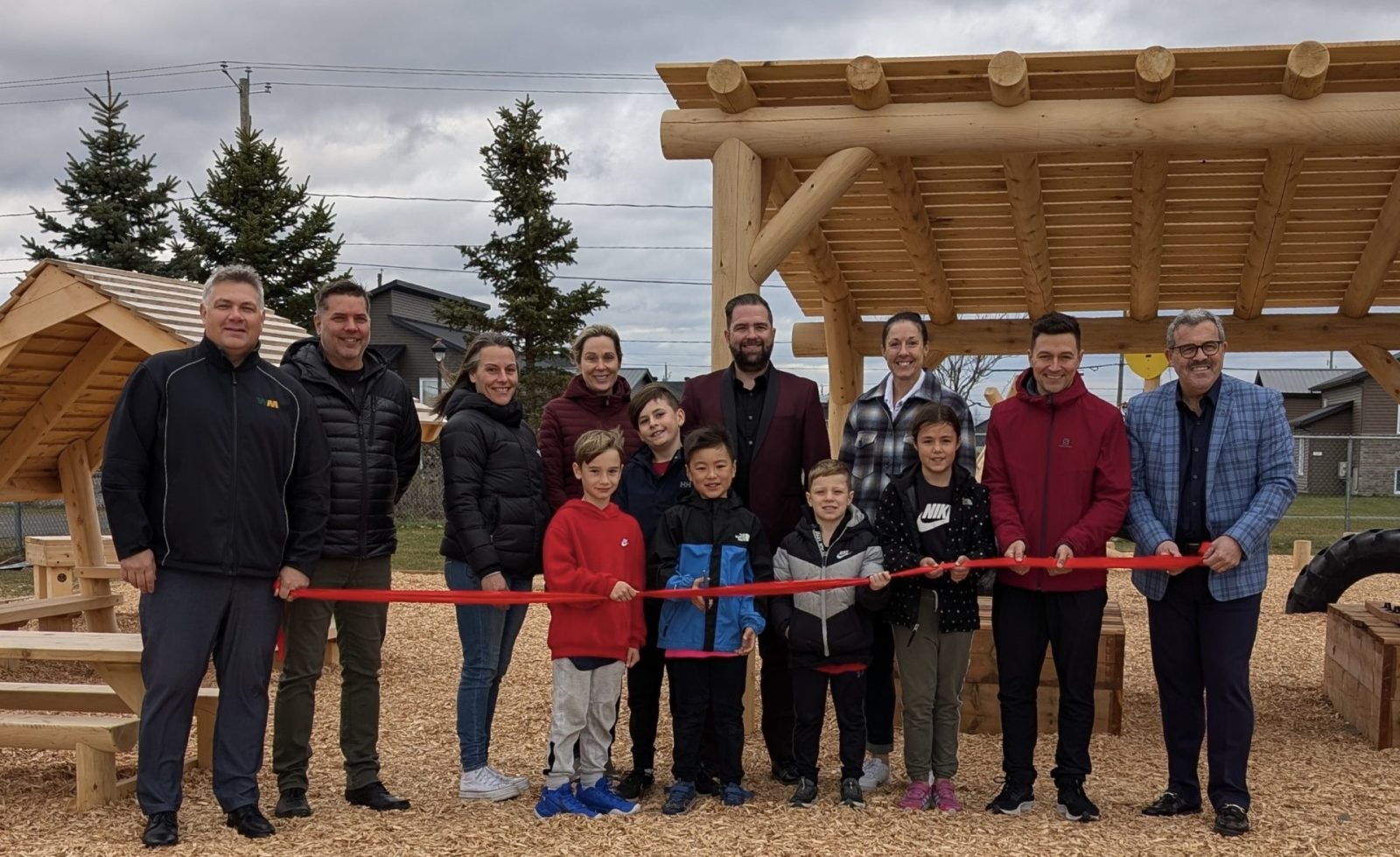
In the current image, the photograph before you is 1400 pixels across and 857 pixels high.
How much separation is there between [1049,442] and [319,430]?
2996mm

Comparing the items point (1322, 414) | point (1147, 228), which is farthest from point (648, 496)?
point (1322, 414)

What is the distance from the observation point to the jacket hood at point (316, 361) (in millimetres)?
5141

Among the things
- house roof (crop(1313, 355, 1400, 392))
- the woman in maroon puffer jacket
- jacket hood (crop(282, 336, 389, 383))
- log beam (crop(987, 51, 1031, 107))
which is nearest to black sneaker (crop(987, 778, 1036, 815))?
the woman in maroon puffer jacket

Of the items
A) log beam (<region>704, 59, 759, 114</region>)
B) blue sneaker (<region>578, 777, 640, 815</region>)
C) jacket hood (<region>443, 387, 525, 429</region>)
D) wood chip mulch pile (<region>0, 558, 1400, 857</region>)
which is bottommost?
wood chip mulch pile (<region>0, 558, 1400, 857</region>)

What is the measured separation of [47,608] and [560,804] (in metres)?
5.34

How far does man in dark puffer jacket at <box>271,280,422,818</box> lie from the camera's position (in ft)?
16.9

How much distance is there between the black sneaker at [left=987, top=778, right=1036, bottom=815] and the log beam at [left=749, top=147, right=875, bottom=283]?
9.66 ft

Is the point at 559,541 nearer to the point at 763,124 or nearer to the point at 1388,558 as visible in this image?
the point at 763,124

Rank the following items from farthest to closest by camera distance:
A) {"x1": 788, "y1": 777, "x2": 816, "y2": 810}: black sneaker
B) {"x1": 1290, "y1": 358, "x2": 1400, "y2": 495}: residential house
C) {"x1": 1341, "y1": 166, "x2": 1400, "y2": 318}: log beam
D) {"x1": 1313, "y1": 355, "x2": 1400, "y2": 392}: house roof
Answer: {"x1": 1313, "y1": 355, "x2": 1400, "y2": 392}: house roof
{"x1": 1290, "y1": 358, "x2": 1400, "y2": 495}: residential house
{"x1": 1341, "y1": 166, "x2": 1400, "y2": 318}: log beam
{"x1": 788, "y1": 777, "x2": 816, "y2": 810}: black sneaker

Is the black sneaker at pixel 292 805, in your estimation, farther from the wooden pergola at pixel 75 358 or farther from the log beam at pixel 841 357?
the log beam at pixel 841 357

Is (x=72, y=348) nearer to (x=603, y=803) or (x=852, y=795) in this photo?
(x=603, y=803)

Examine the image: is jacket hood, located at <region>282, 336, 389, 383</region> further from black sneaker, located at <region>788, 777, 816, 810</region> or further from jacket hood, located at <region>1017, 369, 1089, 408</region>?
jacket hood, located at <region>1017, 369, 1089, 408</region>

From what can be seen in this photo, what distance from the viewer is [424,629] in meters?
10.7

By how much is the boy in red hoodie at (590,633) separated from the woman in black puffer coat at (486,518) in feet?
0.92
